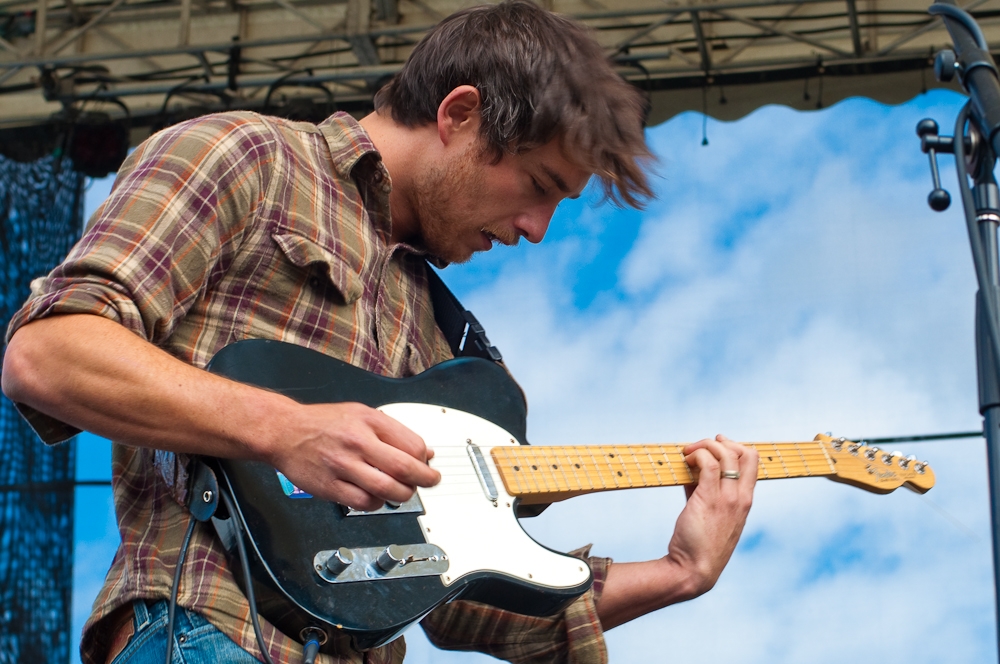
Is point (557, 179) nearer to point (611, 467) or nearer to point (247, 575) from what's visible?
point (611, 467)

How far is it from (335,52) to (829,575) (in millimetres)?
3026

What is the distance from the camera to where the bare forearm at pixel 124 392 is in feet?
3.54

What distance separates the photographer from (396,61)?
4344 mm

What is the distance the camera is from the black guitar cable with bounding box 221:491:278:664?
1.13 m

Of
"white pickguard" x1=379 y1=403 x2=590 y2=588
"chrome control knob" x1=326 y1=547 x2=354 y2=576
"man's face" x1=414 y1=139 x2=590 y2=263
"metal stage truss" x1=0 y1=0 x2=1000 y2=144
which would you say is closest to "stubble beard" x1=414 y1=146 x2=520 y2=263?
"man's face" x1=414 y1=139 x2=590 y2=263

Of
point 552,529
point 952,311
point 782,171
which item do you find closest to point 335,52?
point 782,171

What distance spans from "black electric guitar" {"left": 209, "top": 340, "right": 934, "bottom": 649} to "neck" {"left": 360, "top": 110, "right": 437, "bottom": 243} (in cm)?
30

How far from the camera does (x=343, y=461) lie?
3.58 ft

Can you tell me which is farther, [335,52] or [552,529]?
[335,52]

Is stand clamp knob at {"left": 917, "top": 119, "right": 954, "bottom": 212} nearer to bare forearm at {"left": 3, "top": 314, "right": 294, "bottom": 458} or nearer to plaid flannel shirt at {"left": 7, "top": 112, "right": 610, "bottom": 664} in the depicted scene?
plaid flannel shirt at {"left": 7, "top": 112, "right": 610, "bottom": 664}

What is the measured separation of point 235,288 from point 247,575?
42cm

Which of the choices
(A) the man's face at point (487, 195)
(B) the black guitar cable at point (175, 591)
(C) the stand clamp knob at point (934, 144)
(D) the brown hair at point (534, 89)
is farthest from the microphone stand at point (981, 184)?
(B) the black guitar cable at point (175, 591)

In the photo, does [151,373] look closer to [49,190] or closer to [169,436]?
[169,436]

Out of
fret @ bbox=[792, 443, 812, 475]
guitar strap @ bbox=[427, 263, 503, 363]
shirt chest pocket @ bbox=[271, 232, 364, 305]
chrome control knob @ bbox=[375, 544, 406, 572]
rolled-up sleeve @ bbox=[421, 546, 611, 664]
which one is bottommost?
chrome control knob @ bbox=[375, 544, 406, 572]
